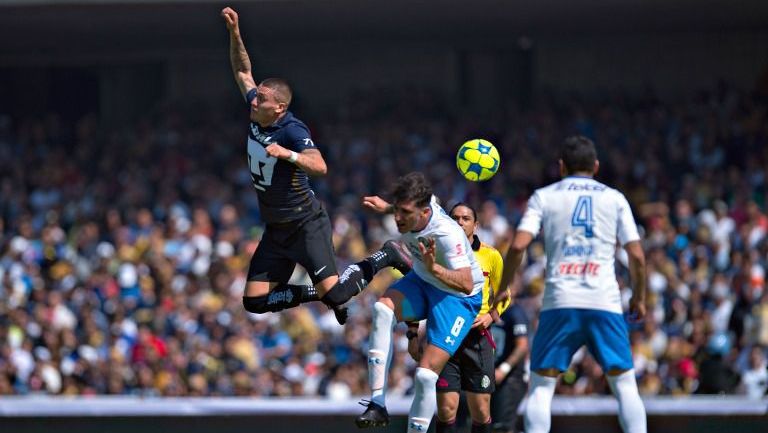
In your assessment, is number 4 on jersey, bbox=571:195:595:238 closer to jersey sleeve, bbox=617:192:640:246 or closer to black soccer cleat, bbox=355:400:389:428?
jersey sleeve, bbox=617:192:640:246

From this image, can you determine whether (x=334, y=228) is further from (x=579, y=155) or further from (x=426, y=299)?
(x=579, y=155)

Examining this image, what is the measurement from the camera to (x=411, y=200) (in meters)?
9.34

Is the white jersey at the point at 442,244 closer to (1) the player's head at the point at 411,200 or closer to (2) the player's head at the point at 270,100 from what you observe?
(1) the player's head at the point at 411,200

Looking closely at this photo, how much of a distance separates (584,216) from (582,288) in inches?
18.7

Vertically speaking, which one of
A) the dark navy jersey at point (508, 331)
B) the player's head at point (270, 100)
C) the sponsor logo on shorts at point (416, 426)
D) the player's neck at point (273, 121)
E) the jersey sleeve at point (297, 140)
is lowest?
the sponsor logo on shorts at point (416, 426)

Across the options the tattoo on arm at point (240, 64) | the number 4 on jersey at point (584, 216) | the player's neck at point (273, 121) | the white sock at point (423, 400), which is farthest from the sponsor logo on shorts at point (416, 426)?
the tattoo on arm at point (240, 64)

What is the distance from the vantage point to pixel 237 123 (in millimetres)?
23859

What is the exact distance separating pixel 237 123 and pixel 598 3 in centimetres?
646

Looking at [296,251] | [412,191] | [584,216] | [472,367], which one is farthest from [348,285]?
[584,216]

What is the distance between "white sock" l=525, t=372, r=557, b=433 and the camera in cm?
902

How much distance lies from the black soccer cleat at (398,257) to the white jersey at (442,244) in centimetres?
106

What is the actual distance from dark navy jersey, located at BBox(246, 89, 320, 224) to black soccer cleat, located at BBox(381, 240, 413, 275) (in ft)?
2.39

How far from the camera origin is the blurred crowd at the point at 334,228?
1738 cm

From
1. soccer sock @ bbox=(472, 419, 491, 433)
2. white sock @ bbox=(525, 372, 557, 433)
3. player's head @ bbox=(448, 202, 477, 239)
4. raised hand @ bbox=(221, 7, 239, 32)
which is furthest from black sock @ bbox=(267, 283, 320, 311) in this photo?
white sock @ bbox=(525, 372, 557, 433)
